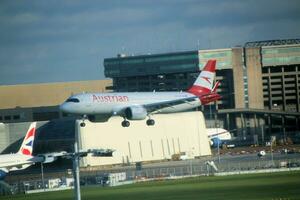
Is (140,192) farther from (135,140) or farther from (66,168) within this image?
(135,140)

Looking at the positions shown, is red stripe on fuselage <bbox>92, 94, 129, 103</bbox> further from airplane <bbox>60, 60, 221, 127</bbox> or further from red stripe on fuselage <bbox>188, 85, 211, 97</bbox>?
red stripe on fuselage <bbox>188, 85, 211, 97</bbox>

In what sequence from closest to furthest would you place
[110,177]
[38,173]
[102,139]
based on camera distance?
[110,177] → [38,173] → [102,139]

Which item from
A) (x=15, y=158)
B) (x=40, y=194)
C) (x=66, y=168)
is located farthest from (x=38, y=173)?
(x=40, y=194)

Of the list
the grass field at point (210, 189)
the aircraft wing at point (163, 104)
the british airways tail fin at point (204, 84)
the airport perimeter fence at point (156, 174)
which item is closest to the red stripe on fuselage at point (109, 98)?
the aircraft wing at point (163, 104)

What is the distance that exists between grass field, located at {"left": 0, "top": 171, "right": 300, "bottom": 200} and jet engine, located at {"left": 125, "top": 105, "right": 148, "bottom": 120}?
15.8m

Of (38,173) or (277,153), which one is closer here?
(38,173)

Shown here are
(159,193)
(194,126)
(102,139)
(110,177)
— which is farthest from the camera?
(194,126)

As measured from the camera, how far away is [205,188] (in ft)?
332

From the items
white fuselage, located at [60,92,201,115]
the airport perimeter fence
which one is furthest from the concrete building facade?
the airport perimeter fence

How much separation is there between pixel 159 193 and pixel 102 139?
8908cm

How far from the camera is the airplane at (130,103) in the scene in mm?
132375

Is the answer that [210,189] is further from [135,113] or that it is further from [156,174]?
[135,113]

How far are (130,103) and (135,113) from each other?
11.2 ft

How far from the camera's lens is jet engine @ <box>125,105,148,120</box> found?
443 feet
